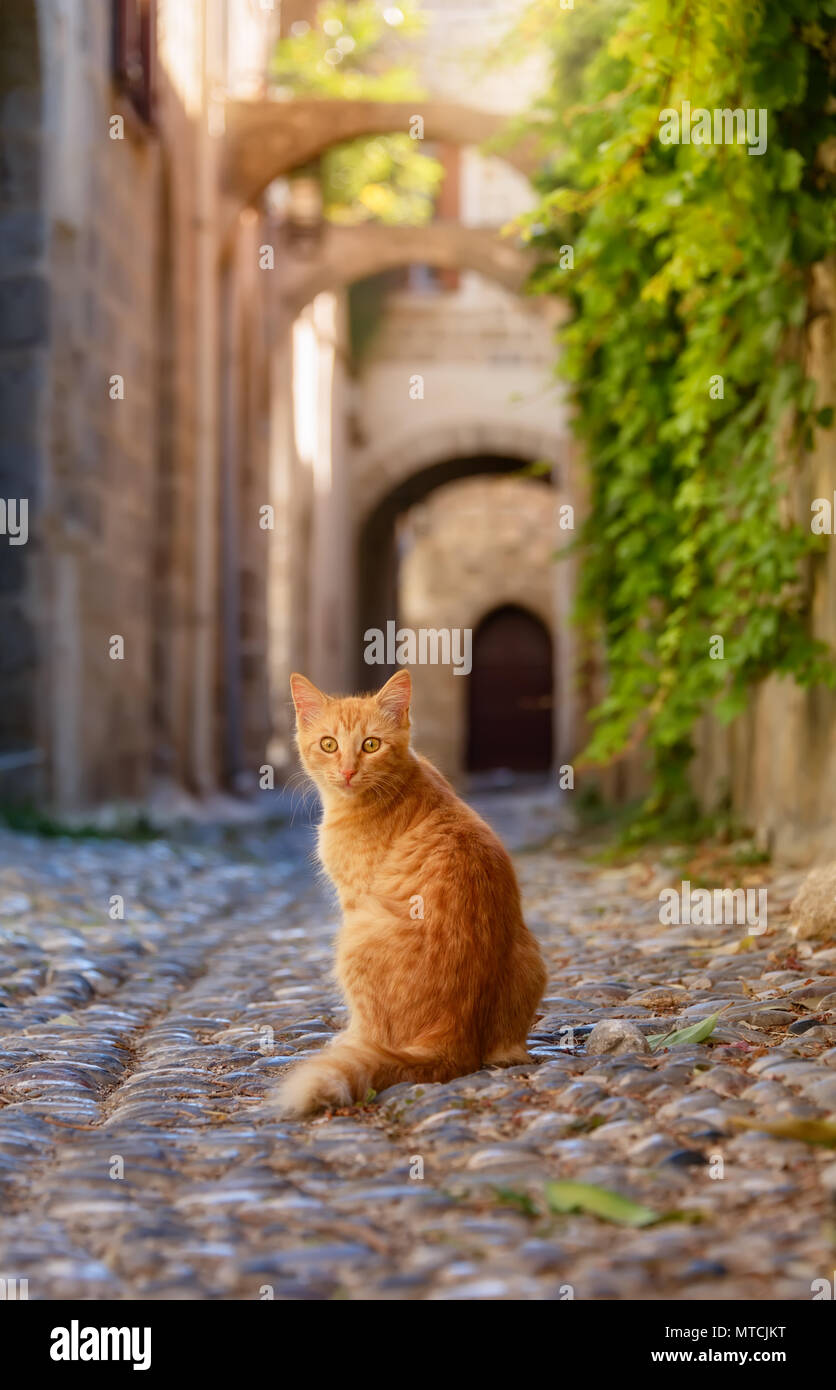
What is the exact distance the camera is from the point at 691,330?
6441 mm

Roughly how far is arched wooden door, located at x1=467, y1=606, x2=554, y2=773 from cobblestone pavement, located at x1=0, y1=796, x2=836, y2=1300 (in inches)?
903

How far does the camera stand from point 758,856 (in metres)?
6.42

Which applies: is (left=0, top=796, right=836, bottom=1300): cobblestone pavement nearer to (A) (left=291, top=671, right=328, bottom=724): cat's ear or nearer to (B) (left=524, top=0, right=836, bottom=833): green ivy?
(A) (left=291, top=671, right=328, bottom=724): cat's ear

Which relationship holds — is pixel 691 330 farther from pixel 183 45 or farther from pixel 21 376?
pixel 183 45

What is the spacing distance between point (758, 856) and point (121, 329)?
21.1 ft

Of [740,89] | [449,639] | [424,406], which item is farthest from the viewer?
[449,639]

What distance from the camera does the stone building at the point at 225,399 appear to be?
880 cm

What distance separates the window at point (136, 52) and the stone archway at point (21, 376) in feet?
5.02

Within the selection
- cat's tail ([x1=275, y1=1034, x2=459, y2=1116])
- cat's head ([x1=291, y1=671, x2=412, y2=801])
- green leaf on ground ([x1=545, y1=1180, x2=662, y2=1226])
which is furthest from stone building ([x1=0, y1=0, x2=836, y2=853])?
Answer: green leaf on ground ([x1=545, y1=1180, x2=662, y2=1226])

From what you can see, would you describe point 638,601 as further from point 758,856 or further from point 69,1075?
point 69,1075

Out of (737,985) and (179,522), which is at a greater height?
(179,522)

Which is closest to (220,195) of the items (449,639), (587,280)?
(587,280)

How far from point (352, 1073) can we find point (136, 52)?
9.39m

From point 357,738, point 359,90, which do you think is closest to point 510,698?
point 359,90
